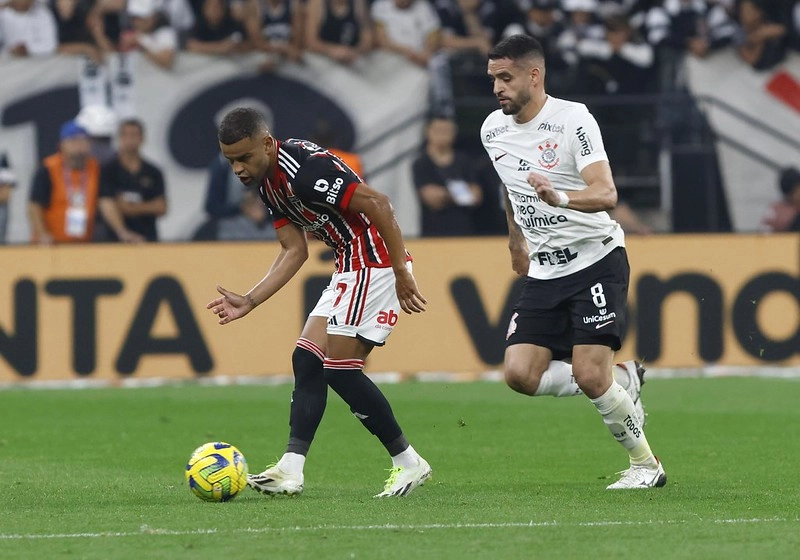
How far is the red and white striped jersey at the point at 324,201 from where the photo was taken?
8062 millimetres

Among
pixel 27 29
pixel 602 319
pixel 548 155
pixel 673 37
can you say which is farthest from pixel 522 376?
pixel 27 29

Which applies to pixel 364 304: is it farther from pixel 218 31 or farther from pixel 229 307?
pixel 218 31

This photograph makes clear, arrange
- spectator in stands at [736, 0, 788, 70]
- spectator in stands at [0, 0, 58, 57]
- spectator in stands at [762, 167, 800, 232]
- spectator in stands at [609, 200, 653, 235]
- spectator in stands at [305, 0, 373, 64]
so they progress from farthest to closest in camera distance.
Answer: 1. spectator in stands at [736, 0, 788, 70]
2. spectator in stands at [305, 0, 373, 64]
3. spectator in stands at [0, 0, 58, 57]
4. spectator in stands at [762, 167, 800, 232]
5. spectator in stands at [609, 200, 653, 235]

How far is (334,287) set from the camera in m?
8.36

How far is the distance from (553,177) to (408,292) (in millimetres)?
1050

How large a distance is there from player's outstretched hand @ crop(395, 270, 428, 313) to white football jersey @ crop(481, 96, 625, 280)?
93 cm

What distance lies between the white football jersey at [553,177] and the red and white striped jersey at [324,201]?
84 cm

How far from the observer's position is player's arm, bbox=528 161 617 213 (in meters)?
7.38

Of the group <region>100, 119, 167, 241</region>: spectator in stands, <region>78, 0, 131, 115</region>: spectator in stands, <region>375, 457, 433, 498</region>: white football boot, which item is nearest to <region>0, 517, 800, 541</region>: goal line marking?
<region>375, 457, 433, 498</region>: white football boot

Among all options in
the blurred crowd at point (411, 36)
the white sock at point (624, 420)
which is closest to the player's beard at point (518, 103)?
the white sock at point (624, 420)

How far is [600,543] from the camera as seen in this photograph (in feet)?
21.1

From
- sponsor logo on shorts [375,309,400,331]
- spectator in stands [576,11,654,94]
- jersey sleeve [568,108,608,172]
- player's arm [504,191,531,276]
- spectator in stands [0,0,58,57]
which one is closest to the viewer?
jersey sleeve [568,108,608,172]

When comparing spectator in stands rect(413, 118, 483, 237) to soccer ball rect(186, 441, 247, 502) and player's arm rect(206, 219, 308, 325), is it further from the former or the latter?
soccer ball rect(186, 441, 247, 502)

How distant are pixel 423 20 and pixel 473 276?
4525 mm
